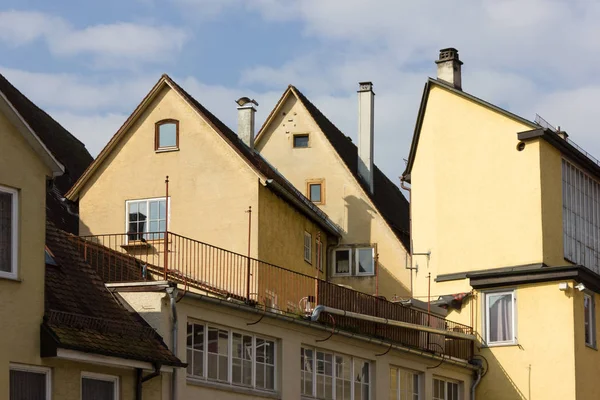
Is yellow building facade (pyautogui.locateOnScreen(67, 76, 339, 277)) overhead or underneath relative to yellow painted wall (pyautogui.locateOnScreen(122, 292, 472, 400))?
overhead

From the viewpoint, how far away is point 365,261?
4712 centimetres

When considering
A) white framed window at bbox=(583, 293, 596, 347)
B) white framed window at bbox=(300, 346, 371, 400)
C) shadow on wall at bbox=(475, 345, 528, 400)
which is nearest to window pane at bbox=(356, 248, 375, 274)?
shadow on wall at bbox=(475, 345, 528, 400)

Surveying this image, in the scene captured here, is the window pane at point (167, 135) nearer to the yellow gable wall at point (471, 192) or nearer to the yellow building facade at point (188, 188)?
the yellow building facade at point (188, 188)

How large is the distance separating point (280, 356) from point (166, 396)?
461cm

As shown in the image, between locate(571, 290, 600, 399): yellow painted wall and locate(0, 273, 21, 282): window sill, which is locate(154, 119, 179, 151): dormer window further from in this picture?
locate(0, 273, 21, 282): window sill

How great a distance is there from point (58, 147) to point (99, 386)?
87.3ft

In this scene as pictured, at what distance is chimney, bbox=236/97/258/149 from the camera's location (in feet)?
148

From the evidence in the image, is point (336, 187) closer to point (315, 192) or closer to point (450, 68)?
point (315, 192)

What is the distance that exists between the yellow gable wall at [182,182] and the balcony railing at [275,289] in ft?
7.85

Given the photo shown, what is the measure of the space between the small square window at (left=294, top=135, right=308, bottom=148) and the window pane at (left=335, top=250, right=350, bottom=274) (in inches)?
177

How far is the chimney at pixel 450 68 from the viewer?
4347cm

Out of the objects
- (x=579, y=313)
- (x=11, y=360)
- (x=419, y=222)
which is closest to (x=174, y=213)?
(x=419, y=222)

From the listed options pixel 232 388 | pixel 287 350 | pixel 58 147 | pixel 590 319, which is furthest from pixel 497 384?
pixel 58 147

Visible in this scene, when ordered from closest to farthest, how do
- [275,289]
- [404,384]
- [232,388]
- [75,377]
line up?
[75,377], [232,388], [275,289], [404,384]
